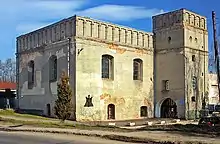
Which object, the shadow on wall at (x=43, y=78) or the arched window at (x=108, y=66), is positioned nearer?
the shadow on wall at (x=43, y=78)

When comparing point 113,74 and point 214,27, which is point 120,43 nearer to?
point 113,74

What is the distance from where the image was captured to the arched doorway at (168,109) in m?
40.5

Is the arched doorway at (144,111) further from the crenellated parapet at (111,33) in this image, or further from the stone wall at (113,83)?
the crenellated parapet at (111,33)

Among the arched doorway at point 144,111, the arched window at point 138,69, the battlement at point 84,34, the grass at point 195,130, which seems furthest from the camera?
the arched doorway at point 144,111

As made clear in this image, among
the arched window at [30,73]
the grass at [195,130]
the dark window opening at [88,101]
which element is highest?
the arched window at [30,73]

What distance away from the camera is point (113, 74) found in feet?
119

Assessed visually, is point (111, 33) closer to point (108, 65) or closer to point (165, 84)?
point (108, 65)

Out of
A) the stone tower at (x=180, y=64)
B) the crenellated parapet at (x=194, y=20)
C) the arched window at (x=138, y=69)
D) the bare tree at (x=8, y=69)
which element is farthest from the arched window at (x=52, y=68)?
the bare tree at (x=8, y=69)

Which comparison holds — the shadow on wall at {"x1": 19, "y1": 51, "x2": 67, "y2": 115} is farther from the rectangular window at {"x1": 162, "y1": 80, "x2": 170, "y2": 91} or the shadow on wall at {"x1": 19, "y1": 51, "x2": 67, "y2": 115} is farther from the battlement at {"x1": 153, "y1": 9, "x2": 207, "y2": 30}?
the battlement at {"x1": 153, "y1": 9, "x2": 207, "y2": 30}

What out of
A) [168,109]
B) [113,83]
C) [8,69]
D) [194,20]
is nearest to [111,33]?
[113,83]

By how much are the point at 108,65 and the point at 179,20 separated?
9890mm

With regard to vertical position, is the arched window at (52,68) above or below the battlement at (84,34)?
below

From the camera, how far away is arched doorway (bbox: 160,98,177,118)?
40.5 m

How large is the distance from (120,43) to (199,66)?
10234 mm
